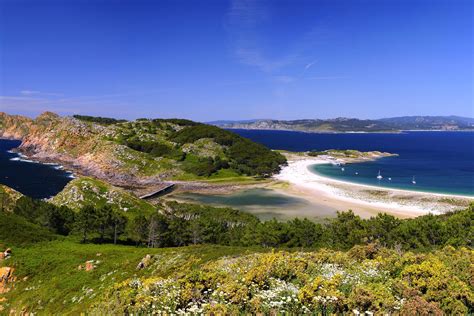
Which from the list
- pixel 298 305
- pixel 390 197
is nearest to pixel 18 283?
pixel 298 305

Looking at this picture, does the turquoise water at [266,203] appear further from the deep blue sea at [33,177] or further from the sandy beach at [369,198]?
the deep blue sea at [33,177]

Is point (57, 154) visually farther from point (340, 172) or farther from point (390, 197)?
point (390, 197)

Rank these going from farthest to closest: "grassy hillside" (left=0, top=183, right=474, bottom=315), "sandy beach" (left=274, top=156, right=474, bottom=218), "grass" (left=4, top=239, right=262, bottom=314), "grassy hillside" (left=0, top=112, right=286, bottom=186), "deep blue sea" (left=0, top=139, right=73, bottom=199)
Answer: "grassy hillside" (left=0, top=112, right=286, bottom=186) < "deep blue sea" (left=0, top=139, right=73, bottom=199) < "sandy beach" (left=274, top=156, right=474, bottom=218) < "grass" (left=4, top=239, right=262, bottom=314) < "grassy hillside" (left=0, top=183, right=474, bottom=315)

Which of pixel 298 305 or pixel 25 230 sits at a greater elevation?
pixel 298 305

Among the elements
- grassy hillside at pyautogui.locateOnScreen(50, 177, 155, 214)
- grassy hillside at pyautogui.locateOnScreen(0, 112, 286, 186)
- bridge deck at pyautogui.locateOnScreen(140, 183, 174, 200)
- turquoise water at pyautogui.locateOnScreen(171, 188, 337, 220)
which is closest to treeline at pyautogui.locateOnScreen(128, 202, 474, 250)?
grassy hillside at pyautogui.locateOnScreen(50, 177, 155, 214)

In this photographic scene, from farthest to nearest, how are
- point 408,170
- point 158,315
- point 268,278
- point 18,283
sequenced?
1. point 408,170
2. point 18,283
3. point 268,278
4. point 158,315

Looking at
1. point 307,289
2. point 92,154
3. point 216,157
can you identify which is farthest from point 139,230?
point 92,154

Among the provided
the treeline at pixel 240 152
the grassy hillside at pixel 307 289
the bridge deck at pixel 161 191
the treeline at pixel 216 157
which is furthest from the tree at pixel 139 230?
the treeline at pixel 240 152

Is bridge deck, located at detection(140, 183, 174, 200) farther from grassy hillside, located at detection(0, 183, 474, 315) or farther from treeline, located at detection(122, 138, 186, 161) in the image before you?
grassy hillside, located at detection(0, 183, 474, 315)
